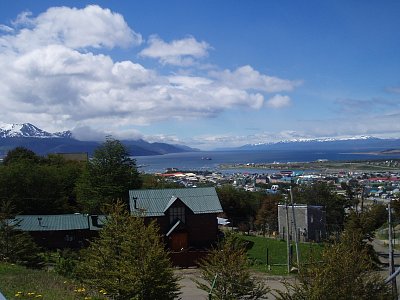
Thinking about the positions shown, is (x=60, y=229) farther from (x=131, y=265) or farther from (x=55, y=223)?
(x=131, y=265)

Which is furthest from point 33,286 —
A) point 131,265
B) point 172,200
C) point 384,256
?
point 384,256

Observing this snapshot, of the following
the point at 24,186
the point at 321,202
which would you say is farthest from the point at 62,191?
the point at 321,202

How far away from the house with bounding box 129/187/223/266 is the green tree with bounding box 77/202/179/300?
19.8 meters

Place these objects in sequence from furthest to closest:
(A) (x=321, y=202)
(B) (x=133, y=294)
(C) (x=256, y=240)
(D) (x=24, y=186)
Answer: (A) (x=321, y=202) → (D) (x=24, y=186) → (C) (x=256, y=240) → (B) (x=133, y=294)

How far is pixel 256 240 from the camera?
42.0 metres

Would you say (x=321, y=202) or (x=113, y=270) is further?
(x=321, y=202)

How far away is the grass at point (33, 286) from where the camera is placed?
12.6 meters

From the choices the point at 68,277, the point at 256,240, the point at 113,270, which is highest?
the point at 113,270

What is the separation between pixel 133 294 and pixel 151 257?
3.91 ft

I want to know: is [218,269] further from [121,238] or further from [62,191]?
[62,191]

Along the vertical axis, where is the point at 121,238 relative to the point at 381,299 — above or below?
above

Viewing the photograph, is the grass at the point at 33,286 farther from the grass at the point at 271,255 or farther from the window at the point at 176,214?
the window at the point at 176,214

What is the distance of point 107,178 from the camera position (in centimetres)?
4772

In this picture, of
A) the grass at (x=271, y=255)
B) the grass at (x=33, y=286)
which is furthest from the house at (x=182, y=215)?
the grass at (x=33, y=286)
